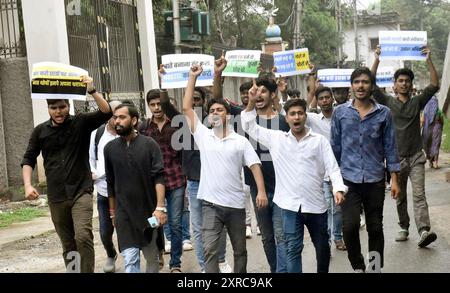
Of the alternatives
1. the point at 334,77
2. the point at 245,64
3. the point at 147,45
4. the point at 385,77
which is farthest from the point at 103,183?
the point at 147,45

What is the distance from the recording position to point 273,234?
6.40 m

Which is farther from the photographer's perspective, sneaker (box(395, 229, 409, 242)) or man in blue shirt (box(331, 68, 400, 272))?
sneaker (box(395, 229, 409, 242))

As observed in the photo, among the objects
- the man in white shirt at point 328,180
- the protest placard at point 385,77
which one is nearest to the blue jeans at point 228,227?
the man in white shirt at point 328,180

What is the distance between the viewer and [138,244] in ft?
19.7

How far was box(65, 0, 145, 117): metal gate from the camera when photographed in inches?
532

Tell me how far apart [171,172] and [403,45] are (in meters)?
3.14

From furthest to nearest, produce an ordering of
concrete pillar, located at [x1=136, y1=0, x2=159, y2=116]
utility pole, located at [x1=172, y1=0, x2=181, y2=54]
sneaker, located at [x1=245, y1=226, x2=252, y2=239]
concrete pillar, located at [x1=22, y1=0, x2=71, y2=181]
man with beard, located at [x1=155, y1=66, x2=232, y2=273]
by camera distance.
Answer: concrete pillar, located at [x1=136, y1=0, x2=159, y2=116], utility pole, located at [x1=172, y1=0, x2=181, y2=54], concrete pillar, located at [x1=22, y1=0, x2=71, y2=181], sneaker, located at [x1=245, y1=226, x2=252, y2=239], man with beard, located at [x1=155, y1=66, x2=232, y2=273]

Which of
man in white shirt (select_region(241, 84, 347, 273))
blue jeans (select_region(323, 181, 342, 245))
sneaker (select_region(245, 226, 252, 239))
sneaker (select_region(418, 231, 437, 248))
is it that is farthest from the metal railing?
man in white shirt (select_region(241, 84, 347, 273))

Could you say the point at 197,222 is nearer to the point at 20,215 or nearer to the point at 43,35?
the point at 20,215

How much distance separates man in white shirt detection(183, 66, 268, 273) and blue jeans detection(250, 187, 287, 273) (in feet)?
0.86

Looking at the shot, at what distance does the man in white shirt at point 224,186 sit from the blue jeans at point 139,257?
442 millimetres

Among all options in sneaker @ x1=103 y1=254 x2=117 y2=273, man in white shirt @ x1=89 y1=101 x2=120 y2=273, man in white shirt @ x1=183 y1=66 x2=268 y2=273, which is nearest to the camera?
man in white shirt @ x1=183 y1=66 x2=268 y2=273

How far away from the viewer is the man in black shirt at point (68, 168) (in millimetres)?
6250

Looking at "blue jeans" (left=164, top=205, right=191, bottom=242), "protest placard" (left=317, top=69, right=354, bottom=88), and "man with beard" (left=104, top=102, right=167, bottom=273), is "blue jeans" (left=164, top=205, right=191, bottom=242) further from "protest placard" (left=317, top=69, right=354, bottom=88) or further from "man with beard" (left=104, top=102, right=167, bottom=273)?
"protest placard" (left=317, top=69, right=354, bottom=88)
